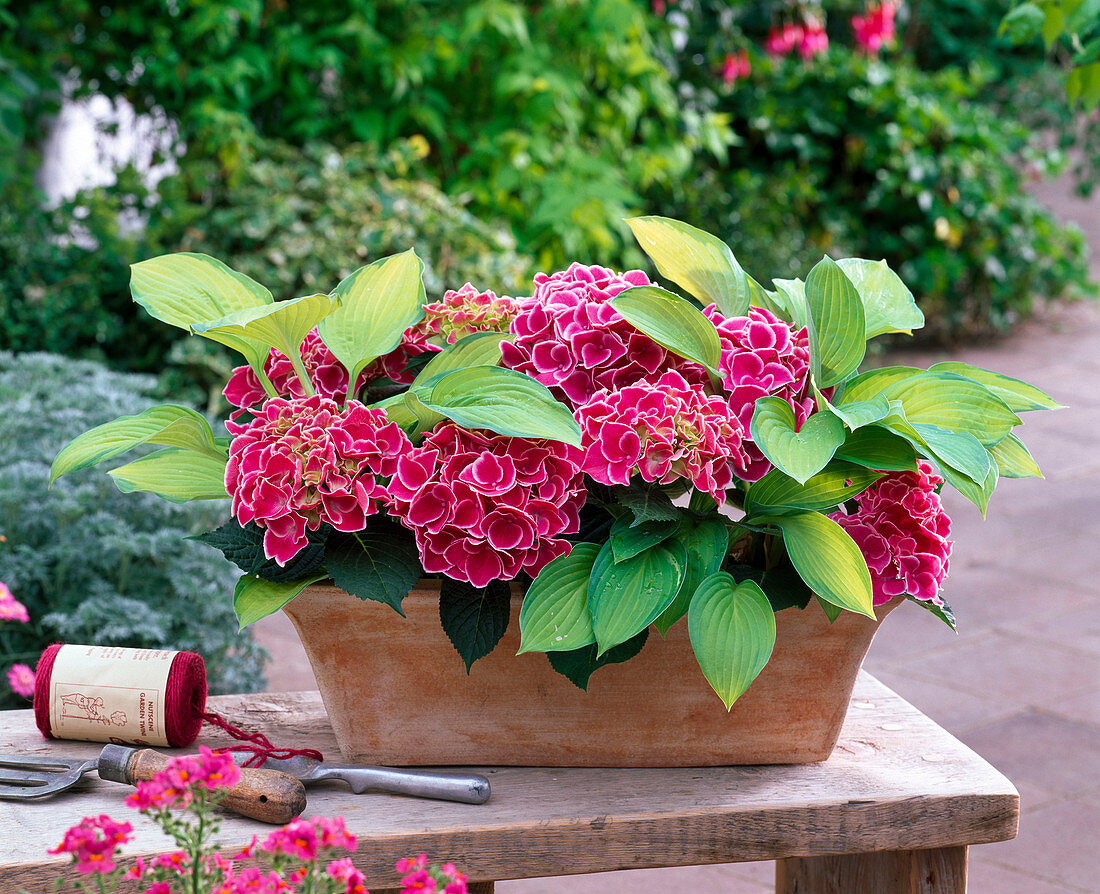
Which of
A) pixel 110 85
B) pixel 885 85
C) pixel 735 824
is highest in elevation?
pixel 885 85

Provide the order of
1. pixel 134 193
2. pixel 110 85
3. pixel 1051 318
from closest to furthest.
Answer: pixel 134 193 < pixel 110 85 < pixel 1051 318

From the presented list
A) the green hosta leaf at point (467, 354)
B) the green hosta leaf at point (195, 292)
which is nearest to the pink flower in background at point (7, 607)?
the green hosta leaf at point (195, 292)

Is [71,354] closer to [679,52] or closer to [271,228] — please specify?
[271,228]

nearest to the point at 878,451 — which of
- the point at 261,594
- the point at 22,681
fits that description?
the point at 261,594

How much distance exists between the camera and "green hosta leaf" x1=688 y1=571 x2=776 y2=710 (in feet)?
3.05

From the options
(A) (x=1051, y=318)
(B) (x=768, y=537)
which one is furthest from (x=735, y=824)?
(A) (x=1051, y=318)

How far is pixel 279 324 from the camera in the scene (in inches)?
38.2

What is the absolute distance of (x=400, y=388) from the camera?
1.14 m

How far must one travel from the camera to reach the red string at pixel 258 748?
108 centimetres

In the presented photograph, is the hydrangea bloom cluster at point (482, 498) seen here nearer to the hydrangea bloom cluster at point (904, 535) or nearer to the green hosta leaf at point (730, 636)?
the green hosta leaf at point (730, 636)

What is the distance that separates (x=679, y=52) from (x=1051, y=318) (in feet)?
8.56

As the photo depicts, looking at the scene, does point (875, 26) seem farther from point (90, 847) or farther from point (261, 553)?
point (90, 847)

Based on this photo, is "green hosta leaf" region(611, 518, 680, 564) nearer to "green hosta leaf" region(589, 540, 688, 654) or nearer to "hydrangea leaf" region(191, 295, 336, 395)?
"green hosta leaf" region(589, 540, 688, 654)

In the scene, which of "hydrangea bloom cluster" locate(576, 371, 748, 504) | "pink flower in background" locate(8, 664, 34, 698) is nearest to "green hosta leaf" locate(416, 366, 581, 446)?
"hydrangea bloom cluster" locate(576, 371, 748, 504)
